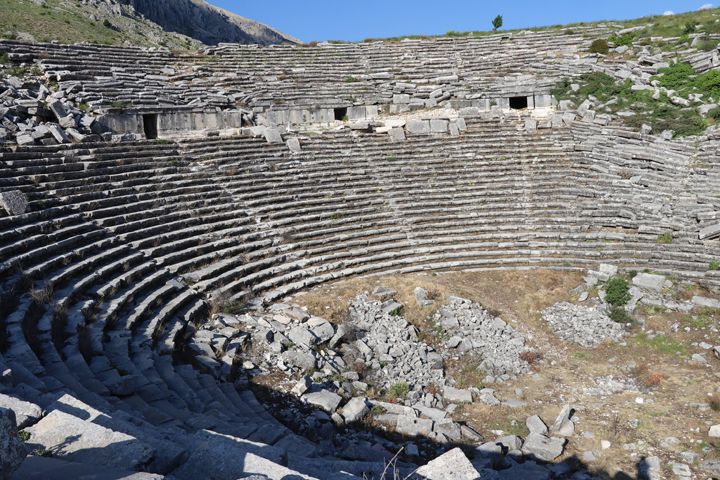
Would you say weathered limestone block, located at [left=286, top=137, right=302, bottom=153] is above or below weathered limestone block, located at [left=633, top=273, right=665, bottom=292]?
above

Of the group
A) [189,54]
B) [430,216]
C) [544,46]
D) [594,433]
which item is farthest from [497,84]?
[594,433]

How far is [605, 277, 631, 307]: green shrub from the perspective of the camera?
42.9 ft

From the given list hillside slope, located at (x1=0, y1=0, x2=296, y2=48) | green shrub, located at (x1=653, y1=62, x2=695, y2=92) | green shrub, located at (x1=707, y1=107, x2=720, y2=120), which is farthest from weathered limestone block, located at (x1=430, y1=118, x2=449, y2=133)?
hillside slope, located at (x1=0, y1=0, x2=296, y2=48)

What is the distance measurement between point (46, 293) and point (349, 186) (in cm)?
1073

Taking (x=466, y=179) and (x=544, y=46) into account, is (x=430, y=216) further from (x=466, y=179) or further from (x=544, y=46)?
(x=544, y=46)

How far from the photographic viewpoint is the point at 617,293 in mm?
13180

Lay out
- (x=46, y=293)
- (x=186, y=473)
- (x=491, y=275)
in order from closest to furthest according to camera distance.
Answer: (x=186, y=473), (x=46, y=293), (x=491, y=275)

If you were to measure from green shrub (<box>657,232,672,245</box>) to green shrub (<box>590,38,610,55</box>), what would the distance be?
13.3m

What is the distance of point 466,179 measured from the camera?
18.8 m

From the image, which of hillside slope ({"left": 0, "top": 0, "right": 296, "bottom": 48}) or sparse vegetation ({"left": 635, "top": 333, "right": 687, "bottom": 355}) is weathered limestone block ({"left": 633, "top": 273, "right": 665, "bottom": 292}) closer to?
sparse vegetation ({"left": 635, "top": 333, "right": 687, "bottom": 355})

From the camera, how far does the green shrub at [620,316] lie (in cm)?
1259

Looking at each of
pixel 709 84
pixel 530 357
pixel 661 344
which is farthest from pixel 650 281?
pixel 709 84

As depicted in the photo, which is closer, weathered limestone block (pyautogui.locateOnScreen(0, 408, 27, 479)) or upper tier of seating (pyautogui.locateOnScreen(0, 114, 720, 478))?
weathered limestone block (pyautogui.locateOnScreen(0, 408, 27, 479))

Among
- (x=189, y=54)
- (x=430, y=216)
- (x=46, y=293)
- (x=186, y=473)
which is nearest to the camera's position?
(x=186, y=473)
